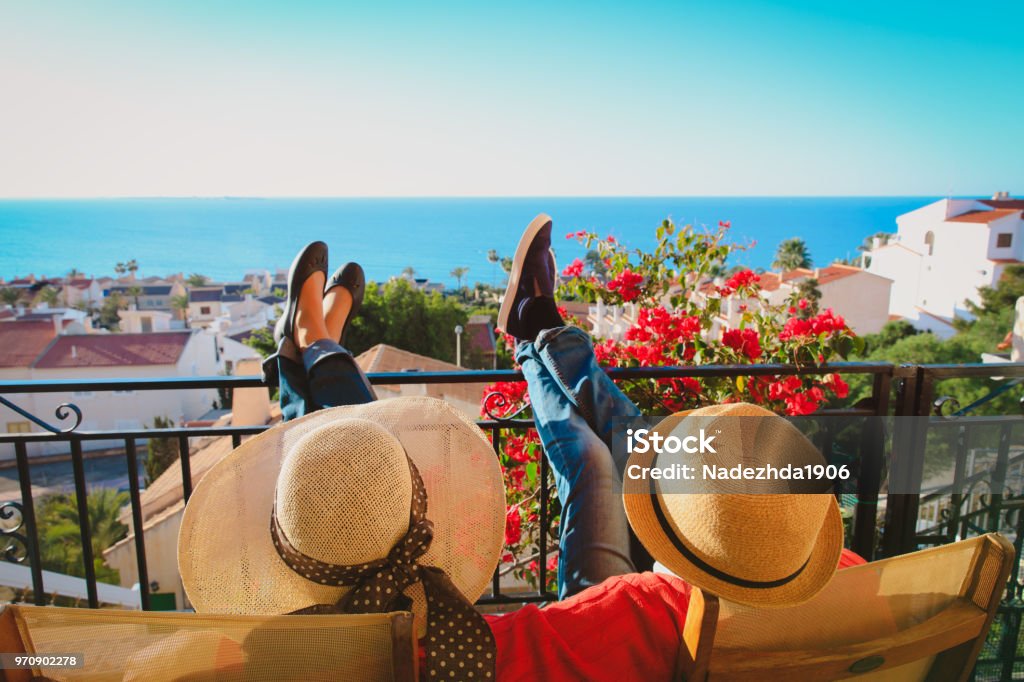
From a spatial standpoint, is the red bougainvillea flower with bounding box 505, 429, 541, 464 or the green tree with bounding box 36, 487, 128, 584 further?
the green tree with bounding box 36, 487, 128, 584

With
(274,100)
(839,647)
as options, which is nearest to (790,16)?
(839,647)

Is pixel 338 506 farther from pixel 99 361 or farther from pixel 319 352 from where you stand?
pixel 99 361

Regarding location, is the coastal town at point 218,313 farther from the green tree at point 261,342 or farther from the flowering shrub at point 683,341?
the flowering shrub at point 683,341

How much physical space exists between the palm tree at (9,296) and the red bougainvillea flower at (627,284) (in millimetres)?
35801

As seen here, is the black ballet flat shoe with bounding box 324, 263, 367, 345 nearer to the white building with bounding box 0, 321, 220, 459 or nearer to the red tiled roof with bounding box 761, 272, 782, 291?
the red tiled roof with bounding box 761, 272, 782, 291

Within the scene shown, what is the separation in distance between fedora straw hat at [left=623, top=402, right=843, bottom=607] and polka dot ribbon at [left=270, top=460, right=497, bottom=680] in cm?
27

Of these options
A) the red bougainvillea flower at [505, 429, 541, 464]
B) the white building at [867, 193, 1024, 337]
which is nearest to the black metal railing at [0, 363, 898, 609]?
the red bougainvillea flower at [505, 429, 541, 464]

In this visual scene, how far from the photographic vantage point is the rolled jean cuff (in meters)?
1.79

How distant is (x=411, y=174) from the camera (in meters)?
76.6

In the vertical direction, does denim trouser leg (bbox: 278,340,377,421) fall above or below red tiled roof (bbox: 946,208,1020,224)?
below

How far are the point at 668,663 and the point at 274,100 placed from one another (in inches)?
2318

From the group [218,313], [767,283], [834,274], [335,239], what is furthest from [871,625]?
[335,239]

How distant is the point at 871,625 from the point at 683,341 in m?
1.62

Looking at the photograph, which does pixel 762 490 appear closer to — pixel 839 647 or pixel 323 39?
pixel 839 647
